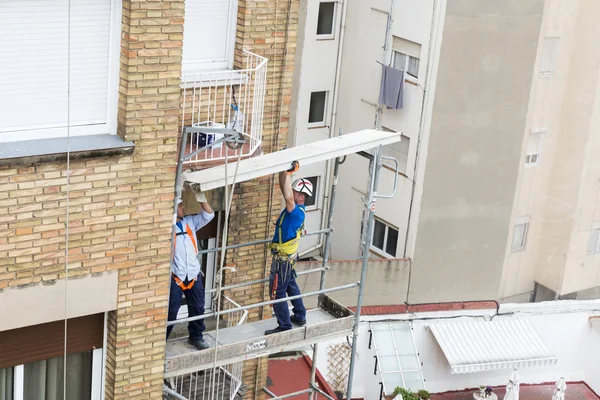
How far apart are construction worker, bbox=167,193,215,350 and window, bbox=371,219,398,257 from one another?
1759 centimetres

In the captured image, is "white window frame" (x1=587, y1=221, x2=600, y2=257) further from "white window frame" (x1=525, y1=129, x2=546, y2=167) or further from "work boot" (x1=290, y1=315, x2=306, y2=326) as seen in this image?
"work boot" (x1=290, y1=315, x2=306, y2=326)

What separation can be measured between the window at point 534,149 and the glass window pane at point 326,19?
7495mm

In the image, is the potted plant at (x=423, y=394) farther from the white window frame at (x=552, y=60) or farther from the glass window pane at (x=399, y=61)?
the white window frame at (x=552, y=60)

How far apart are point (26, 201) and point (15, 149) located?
69 cm

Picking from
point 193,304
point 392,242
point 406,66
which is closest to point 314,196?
point 392,242

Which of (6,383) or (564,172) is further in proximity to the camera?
(564,172)

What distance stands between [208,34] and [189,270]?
3.90 m

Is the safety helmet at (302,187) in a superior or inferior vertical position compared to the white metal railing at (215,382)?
superior

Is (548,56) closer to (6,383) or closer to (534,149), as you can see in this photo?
(534,149)

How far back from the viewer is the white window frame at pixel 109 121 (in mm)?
14812

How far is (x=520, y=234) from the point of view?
37.7m

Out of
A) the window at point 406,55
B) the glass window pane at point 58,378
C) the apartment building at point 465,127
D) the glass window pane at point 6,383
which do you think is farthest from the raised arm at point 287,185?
the window at point 406,55

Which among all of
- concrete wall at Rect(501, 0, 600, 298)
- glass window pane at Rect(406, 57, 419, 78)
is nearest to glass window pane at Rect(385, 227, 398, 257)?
concrete wall at Rect(501, 0, 600, 298)

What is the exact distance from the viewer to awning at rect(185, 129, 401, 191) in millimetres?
15969
